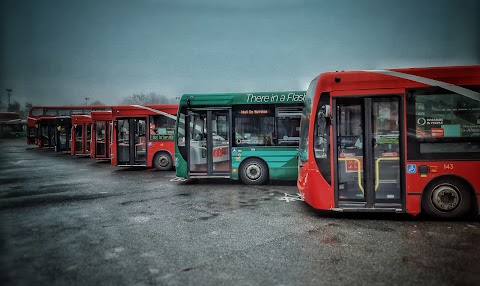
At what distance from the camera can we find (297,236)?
5.58 metres

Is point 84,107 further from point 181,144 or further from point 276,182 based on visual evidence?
point 276,182

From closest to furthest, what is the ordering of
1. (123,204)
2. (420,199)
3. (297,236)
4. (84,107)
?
(297,236), (420,199), (123,204), (84,107)

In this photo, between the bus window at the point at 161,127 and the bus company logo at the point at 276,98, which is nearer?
the bus company logo at the point at 276,98

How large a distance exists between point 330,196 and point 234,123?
5279 mm

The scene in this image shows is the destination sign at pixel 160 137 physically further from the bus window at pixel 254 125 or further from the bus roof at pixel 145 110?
the bus window at pixel 254 125

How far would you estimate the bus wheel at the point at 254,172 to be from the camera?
11.2 meters

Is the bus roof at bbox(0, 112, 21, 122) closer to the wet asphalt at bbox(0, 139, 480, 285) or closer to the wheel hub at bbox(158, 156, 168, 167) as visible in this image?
the wheel hub at bbox(158, 156, 168, 167)

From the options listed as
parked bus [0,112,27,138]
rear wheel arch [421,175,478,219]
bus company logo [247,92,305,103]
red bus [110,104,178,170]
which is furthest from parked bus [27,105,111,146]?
rear wheel arch [421,175,478,219]

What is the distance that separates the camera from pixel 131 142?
15.7 metres

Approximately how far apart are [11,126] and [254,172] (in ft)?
173

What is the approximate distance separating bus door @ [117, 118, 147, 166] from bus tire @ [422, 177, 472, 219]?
40.6ft

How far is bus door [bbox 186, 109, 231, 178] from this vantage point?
11.5 meters

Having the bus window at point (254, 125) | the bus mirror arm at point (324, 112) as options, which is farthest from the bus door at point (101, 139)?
the bus mirror arm at point (324, 112)

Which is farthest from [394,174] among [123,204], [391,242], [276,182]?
[123,204]
